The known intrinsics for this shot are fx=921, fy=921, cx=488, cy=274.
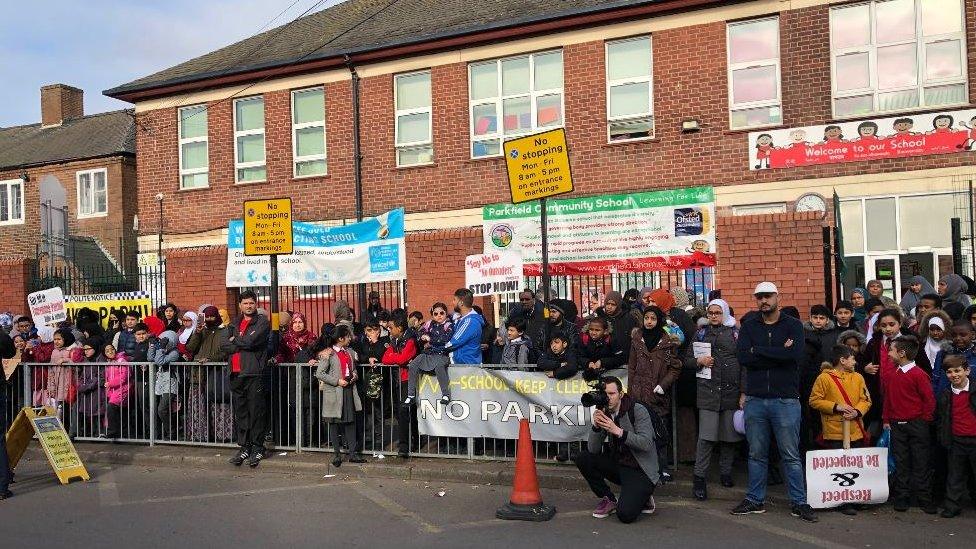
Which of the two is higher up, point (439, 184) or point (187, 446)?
point (439, 184)

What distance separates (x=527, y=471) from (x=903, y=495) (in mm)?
3285

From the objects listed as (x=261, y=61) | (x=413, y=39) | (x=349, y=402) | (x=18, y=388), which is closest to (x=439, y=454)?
(x=349, y=402)

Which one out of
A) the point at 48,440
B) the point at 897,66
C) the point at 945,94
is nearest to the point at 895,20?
the point at 897,66

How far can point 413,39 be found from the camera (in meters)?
18.4

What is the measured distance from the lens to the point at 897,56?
50.9 ft

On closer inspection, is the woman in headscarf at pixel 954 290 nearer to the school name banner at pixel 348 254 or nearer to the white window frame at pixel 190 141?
the school name banner at pixel 348 254

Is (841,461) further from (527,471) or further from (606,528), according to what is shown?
(527,471)

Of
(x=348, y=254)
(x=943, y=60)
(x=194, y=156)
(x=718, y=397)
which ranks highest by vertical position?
(x=943, y=60)

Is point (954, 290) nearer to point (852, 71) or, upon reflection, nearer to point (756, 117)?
point (852, 71)

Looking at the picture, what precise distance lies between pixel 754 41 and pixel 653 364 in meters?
9.53

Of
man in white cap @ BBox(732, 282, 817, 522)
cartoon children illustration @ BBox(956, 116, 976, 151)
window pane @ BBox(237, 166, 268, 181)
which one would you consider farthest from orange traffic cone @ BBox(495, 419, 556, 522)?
window pane @ BBox(237, 166, 268, 181)

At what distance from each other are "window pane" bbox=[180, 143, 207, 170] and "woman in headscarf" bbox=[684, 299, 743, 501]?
49.3 ft

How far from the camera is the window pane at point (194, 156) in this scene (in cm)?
2086

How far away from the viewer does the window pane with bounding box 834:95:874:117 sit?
15.7m
